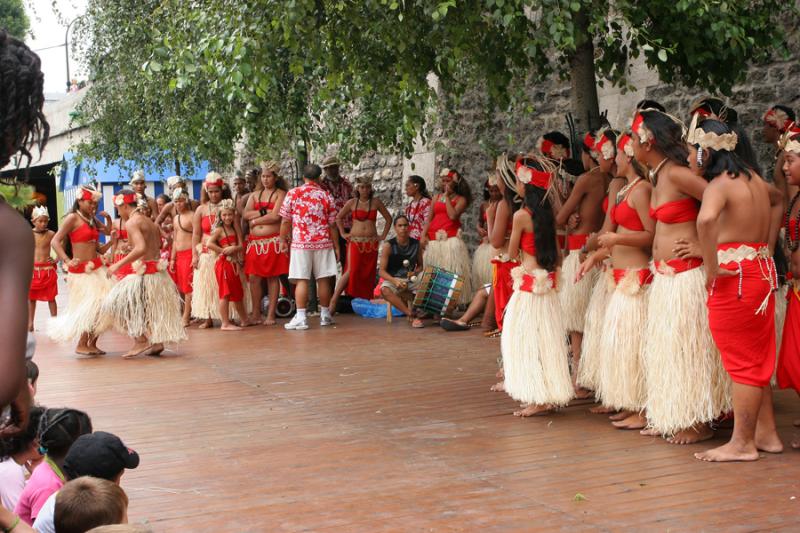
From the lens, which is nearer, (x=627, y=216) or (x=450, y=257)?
(x=627, y=216)

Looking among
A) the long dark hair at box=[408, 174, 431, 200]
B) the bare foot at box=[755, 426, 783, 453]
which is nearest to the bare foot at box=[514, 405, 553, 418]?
the bare foot at box=[755, 426, 783, 453]

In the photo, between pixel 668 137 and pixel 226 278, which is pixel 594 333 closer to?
pixel 668 137

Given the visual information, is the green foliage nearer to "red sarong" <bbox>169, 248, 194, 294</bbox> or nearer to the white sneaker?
the white sneaker

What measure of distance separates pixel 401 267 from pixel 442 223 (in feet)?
2.48

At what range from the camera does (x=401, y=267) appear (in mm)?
12211

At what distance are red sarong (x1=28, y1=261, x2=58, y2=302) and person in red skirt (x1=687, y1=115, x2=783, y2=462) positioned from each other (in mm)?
9839

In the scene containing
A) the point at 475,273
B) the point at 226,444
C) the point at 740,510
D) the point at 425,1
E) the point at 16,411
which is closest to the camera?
the point at 16,411

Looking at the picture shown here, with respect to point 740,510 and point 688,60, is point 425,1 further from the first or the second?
point 740,510

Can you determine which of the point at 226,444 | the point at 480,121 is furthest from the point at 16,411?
the point at 480,121

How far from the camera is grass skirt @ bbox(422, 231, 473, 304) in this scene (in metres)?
11.8

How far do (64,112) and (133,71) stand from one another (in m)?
14.2

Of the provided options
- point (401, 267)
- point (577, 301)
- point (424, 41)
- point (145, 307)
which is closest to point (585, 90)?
point (424, 41)

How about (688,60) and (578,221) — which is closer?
(578,221)

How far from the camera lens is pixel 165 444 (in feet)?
19.4
